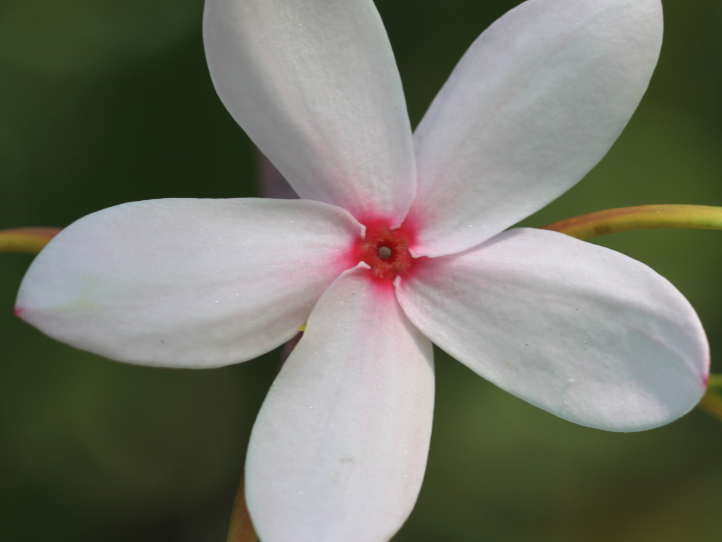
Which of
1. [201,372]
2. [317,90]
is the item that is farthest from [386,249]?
[201,372]

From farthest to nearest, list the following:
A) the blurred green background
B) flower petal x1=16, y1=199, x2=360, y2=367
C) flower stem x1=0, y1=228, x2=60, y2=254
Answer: the blurred green background → flower stem x1=0, y1=228, x2=60, y2=254 → flower petal x1=16, y1=199, x2=360, y2=367

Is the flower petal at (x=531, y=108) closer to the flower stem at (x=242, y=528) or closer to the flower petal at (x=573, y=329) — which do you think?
the flower petal at (x=573, y=329)

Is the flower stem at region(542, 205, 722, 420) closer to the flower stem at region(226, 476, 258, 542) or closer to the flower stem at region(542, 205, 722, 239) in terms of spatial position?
the flower stem at region(542, 205, 722, 239)

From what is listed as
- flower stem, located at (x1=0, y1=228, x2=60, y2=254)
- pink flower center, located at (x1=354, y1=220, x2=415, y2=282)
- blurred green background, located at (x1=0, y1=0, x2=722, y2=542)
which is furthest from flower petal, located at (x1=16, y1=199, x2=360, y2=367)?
blurred green background, located at (x1=0, y1=0, x2=722, y2=542)

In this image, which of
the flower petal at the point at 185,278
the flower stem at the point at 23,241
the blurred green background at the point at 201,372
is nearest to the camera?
the flower petal at the point at 185,278

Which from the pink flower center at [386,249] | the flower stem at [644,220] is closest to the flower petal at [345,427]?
the pink flower center at [386,249]

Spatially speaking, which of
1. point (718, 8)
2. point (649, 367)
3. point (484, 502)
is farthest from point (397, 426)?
point (718, 8)
